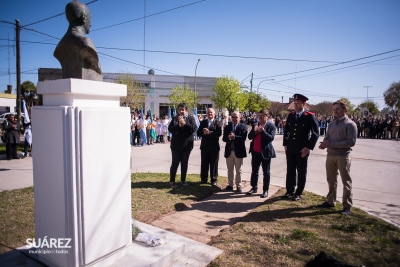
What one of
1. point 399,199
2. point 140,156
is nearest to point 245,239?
point 399,199

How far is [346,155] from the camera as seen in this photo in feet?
15.5

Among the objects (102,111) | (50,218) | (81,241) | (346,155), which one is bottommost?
(81,241)

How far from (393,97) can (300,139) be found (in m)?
59.0

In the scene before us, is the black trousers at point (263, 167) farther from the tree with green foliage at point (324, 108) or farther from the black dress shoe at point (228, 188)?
the tree with green foliage at point (324, 108)

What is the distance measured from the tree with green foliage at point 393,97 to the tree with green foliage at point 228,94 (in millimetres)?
29851

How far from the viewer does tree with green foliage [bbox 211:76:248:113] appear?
4697 centimetres

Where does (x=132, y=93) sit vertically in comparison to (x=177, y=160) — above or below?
above

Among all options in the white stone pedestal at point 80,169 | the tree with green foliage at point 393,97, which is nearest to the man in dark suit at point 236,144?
the white stone pedestal at point 80,169

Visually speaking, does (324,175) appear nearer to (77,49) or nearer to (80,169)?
(80,169)

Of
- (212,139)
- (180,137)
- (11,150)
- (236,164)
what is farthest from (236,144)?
(11,150)

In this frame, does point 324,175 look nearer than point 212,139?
No

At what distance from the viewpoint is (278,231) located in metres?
4.06

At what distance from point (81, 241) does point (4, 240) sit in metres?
1.78

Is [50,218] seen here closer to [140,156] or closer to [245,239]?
[245,239]
